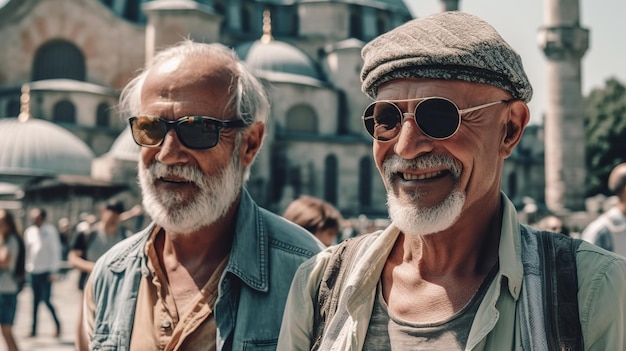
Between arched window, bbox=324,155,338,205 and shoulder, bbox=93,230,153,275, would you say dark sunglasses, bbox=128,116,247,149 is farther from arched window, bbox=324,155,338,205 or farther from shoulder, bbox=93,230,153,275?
arched window, bbox=324,155,338,205

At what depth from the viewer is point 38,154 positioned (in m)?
27.7

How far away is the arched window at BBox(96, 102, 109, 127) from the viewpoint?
107 ft

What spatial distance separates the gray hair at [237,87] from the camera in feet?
8.61

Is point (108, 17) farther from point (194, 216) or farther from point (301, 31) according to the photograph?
point (194, 216)

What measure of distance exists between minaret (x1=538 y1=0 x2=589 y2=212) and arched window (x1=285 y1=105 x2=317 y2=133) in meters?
12.1

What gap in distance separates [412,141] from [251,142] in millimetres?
1025

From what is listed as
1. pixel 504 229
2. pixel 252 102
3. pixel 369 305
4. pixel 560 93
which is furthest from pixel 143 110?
pixel 560 93

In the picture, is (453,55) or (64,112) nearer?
(453,55)

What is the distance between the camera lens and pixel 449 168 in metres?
1.79

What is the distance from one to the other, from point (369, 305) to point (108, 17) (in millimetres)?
35257

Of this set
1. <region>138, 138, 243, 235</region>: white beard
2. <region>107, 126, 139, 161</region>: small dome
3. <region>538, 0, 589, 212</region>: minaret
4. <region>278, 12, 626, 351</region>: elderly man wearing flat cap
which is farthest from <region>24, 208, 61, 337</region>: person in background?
<region>107, 126, 139, 161</region>: small dome

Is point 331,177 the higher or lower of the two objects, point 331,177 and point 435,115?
the lower

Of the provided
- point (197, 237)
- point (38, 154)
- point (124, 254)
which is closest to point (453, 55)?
point (197, 237)

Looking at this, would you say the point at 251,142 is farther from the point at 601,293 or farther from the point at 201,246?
the point at 601,293
